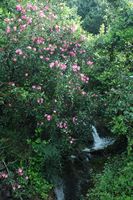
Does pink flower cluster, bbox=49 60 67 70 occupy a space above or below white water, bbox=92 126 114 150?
above

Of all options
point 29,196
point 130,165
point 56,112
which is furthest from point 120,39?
point 29,196

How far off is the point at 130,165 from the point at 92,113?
1.89 meters

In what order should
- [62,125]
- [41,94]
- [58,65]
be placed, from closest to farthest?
[41,94]
[62,125]
[58,65]

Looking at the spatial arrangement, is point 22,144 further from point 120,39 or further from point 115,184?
point 120,39

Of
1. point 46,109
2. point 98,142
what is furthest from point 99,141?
point 46,109

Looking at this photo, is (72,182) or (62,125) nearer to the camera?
(62,125)

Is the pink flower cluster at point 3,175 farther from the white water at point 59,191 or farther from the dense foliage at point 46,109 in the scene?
the white water at point 59,191

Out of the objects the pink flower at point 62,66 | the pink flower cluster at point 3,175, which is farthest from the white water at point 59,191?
the pink flower at point 62,66

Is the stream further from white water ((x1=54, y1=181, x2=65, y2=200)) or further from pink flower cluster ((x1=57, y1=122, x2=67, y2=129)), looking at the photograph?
pink flower cluster ((x1=57, y1=122, x2=67, y2=129))

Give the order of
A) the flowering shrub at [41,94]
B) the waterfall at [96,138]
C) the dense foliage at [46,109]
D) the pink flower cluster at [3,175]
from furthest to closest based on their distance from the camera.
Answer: the waterfall at [96,138]
the flowering shrub at [41,94]
the dense foliage at [46,109]
the pink flower cluster at [3,175]

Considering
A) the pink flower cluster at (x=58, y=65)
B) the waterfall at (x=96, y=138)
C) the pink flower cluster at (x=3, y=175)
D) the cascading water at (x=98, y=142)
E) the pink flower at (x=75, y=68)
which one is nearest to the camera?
the pink flower cluster at (x=3, y=175)

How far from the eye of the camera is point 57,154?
336 inches

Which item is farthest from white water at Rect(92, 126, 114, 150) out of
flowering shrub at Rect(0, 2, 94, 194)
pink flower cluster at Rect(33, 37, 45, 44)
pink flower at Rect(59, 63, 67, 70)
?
pink flower cluster at Rect(33, 37, 45, 44)

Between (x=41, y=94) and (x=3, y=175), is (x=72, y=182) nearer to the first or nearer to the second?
(x=3, y=175)
